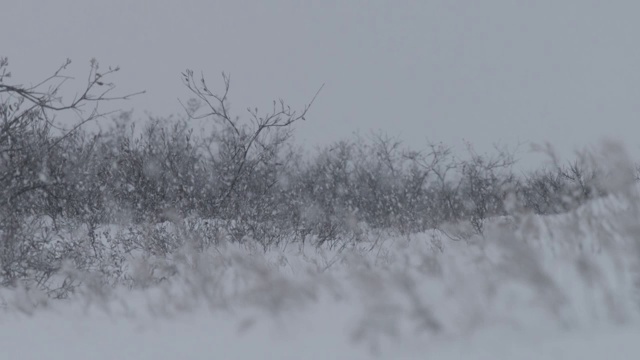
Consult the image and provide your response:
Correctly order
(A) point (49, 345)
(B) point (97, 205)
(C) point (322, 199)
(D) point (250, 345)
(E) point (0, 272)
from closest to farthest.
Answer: (D) point (250, 345) → (A) point (49, 345) → (E) point (0, 272) → (B) point (97, 205) → (C) point (322, 199)

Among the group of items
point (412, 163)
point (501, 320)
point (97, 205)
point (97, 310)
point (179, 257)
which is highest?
point (412, 163)

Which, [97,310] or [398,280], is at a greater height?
[97,310]

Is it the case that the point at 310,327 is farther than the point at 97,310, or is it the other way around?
the point at 97,310

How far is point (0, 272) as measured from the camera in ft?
21.2

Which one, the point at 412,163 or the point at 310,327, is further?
the point at 412,163

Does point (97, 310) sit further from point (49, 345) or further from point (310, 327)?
point (310, 327)

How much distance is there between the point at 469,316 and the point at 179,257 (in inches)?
147

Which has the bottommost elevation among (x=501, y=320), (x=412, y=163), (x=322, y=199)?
(x=501, y=320)

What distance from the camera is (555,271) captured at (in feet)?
8.49

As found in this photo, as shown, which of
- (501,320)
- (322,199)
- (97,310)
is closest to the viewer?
(501,320)

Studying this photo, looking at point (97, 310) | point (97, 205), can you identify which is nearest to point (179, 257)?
point (97, 310)

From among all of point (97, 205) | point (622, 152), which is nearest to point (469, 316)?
point (622, 152)

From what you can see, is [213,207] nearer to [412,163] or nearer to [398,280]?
[398,280]

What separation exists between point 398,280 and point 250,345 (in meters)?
0.49
